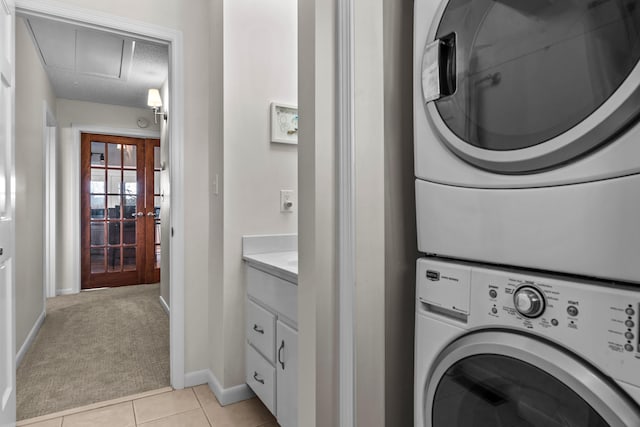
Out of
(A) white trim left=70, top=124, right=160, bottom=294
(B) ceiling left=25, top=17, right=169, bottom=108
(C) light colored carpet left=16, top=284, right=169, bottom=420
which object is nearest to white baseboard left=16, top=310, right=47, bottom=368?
(C) light colored carpet left=16, top=284, right=169, bottom=420

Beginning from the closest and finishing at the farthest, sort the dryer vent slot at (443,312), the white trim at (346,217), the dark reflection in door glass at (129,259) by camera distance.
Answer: the dryer vent slot at (443,312), the white trim at (346,217), the dark reflection in door glass at (129,259)

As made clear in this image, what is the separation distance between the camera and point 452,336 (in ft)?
2.65

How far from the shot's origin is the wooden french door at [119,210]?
→ 4895 mm

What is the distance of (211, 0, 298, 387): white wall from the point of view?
200 centimetres

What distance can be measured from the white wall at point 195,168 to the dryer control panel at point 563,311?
5.53 feet

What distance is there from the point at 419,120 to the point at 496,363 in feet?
1.74

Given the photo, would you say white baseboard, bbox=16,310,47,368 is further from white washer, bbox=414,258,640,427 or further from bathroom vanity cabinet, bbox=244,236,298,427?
white washer, bbox=414,258,640,427

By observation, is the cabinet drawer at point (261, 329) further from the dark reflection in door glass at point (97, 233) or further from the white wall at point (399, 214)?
the dark reflection in door glass at point (97, 233)

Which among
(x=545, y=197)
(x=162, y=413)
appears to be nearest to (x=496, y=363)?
(x=545, y=197)

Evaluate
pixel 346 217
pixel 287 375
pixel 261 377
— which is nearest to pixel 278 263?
pixel 287 375

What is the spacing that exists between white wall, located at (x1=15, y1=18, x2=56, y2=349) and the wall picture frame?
1.85m

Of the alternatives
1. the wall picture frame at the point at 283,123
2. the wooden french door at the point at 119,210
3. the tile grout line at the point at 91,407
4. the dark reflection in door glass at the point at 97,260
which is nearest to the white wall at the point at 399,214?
the wall picture frame at the point at 283,123

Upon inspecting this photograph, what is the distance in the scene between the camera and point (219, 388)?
6.64 feet

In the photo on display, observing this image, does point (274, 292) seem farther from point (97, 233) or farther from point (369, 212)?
point (97, 233)
